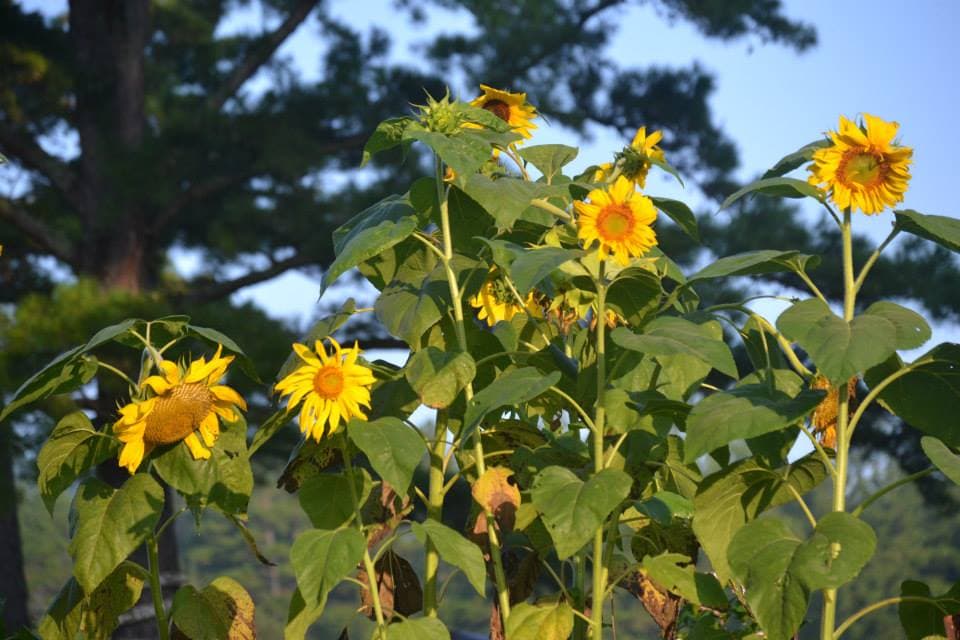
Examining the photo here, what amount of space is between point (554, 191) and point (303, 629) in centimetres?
44

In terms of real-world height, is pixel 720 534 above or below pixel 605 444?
below

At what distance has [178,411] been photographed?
1.00 metres

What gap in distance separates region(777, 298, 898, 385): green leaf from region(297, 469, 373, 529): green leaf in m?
0.38

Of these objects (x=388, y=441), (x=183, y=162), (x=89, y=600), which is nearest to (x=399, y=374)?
(x=388, y=441)

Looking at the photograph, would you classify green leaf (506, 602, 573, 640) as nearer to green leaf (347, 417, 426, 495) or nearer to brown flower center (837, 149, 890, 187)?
green leaf (347, 417, 426, 495)

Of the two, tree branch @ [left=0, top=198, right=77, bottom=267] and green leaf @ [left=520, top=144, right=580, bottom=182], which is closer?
green leaf @ [left=520, top=144, right=580, bottom=182]

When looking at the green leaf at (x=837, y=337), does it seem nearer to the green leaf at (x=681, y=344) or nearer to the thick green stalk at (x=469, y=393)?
the green leaf at (x=681, y=344)

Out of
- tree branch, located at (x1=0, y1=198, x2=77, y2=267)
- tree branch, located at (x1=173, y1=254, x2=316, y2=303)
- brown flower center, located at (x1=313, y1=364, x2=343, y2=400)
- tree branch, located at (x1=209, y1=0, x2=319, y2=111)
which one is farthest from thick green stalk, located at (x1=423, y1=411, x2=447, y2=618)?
tree branch, located at (x1=209, y1=0, x2=319, y2=111)

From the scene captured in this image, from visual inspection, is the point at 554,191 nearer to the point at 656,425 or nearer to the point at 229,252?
the point at 656,425

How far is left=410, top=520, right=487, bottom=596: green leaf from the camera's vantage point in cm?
89

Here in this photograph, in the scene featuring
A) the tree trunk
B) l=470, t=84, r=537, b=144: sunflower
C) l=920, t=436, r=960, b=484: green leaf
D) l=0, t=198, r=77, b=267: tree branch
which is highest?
l=0, t=198, r=77, b=267: tree branch

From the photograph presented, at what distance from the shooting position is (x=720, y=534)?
1.00m

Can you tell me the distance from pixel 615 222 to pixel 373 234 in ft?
0.65

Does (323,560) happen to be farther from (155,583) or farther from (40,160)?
(40,160)
